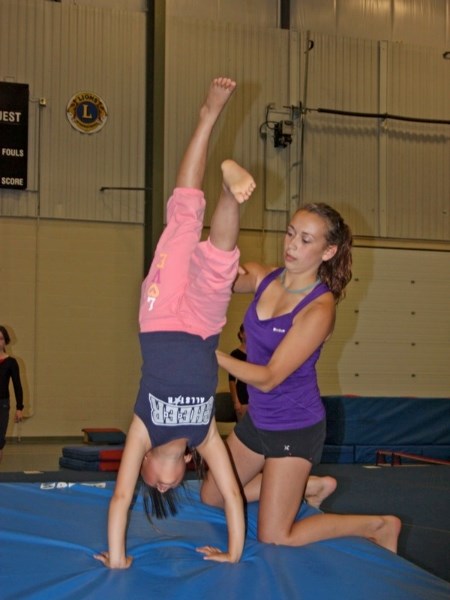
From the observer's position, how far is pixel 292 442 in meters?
2.97

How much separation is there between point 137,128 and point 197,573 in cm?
798

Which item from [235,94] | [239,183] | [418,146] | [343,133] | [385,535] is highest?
[235,94]

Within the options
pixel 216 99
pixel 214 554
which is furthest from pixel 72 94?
pixel 214 554

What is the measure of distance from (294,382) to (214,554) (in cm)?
70

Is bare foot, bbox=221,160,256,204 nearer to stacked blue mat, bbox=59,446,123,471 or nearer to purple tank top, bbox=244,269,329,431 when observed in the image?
purple tank top, bbox=244,269,329,431

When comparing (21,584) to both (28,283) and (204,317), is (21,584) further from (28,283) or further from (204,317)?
(28,283)

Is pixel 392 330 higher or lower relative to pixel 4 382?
higher

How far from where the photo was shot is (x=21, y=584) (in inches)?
89.7

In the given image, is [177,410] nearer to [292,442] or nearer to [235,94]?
[292,442]

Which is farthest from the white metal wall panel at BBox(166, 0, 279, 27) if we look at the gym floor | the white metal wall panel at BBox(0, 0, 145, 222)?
the gym floor

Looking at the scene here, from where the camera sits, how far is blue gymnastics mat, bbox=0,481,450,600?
227 centimetres

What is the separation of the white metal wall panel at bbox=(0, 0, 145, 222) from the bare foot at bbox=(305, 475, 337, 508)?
21.9ft

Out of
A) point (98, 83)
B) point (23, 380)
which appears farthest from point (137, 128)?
point (23, 380)

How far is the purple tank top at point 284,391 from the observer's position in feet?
9.88
